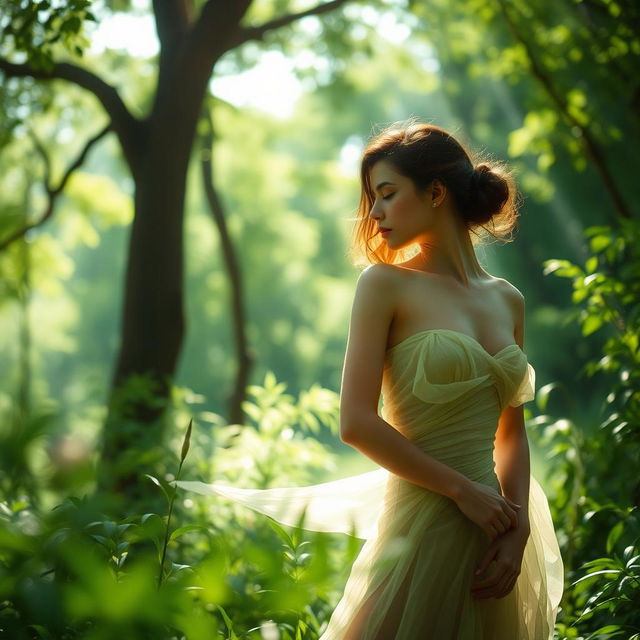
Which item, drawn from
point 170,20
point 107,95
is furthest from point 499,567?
point 170,20

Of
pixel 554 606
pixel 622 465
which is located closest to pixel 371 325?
pixel 554 606

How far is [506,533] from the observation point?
2.14 m

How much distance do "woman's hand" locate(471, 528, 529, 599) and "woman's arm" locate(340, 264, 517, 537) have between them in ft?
0.14

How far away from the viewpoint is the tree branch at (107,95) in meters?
5.20

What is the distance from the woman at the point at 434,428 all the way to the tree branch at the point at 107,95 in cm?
345

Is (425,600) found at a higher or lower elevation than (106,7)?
lower

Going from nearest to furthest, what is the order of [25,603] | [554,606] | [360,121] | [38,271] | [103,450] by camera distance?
1. [25,603]
2. [554,606]
3. [103,450]
4. [38,271]
5. [360,121]

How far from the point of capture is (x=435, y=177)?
2363mm

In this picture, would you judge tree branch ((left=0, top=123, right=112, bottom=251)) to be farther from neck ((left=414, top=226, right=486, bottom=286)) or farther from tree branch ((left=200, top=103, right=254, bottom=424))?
neck ((left=414, top=226, right=486, bottom=286))

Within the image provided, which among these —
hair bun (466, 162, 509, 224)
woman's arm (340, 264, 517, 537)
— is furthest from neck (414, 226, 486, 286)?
woman's arm (340, 264, 517, 537)

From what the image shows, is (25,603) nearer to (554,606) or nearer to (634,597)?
(554,606)

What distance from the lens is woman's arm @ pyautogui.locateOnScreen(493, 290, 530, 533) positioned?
234 cm

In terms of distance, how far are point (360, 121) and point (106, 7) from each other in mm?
29293

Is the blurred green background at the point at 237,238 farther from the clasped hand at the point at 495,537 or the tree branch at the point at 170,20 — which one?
the clasped hand at the point at 495,537
